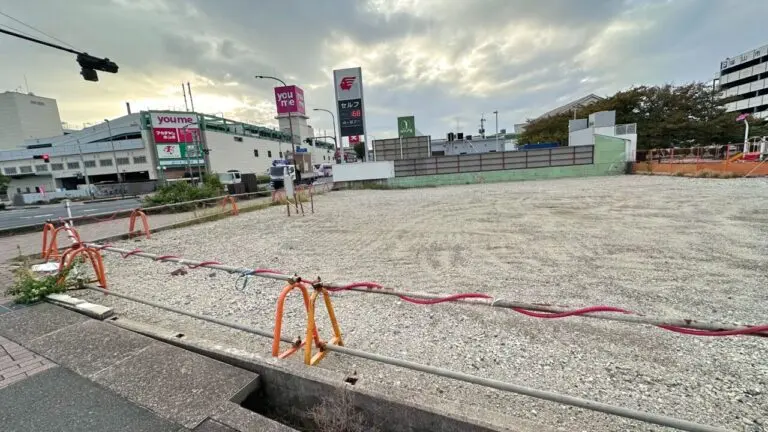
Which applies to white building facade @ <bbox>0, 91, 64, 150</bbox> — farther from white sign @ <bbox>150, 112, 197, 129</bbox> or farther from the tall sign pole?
the tall sign pole

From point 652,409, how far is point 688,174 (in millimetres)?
25110

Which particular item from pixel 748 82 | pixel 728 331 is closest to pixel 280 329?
pixel 728 331

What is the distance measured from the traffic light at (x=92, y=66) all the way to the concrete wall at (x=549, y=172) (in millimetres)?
18968

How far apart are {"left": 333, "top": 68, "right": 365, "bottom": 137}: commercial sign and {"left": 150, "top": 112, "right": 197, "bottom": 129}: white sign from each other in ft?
102

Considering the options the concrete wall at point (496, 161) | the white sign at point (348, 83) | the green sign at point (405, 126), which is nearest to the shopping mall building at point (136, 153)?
the white sign at point (348, 83)

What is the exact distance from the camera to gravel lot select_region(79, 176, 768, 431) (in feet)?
8.39

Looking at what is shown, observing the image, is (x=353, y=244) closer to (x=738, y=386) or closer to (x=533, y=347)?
(x=533, y=347)

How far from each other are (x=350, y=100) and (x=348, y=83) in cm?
137

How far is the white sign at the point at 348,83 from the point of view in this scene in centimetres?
2586

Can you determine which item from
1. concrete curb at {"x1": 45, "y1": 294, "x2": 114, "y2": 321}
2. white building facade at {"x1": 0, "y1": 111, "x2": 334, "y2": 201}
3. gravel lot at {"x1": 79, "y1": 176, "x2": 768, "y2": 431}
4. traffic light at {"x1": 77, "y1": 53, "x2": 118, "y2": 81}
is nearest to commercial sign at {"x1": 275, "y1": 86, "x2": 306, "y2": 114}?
white building facade at {"x1": 0, "y1": 111, "x2": 334, "y2": 201}

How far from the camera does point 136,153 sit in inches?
1735

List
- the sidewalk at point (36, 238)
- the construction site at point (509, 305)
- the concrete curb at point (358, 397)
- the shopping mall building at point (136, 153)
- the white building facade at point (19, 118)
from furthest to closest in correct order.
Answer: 1. the white building facade at point (19, 118)
2. the shopping mall building at point (136, 153)
3. the sidewalk at point (36, 238)
4. the construction site at point (509, 305)
5. the concrete curb at point (358, 397)

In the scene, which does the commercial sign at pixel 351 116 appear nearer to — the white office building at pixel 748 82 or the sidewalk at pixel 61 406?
the sidewalk at pixel 61 406

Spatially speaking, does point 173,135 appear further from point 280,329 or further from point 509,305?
point 509,305
